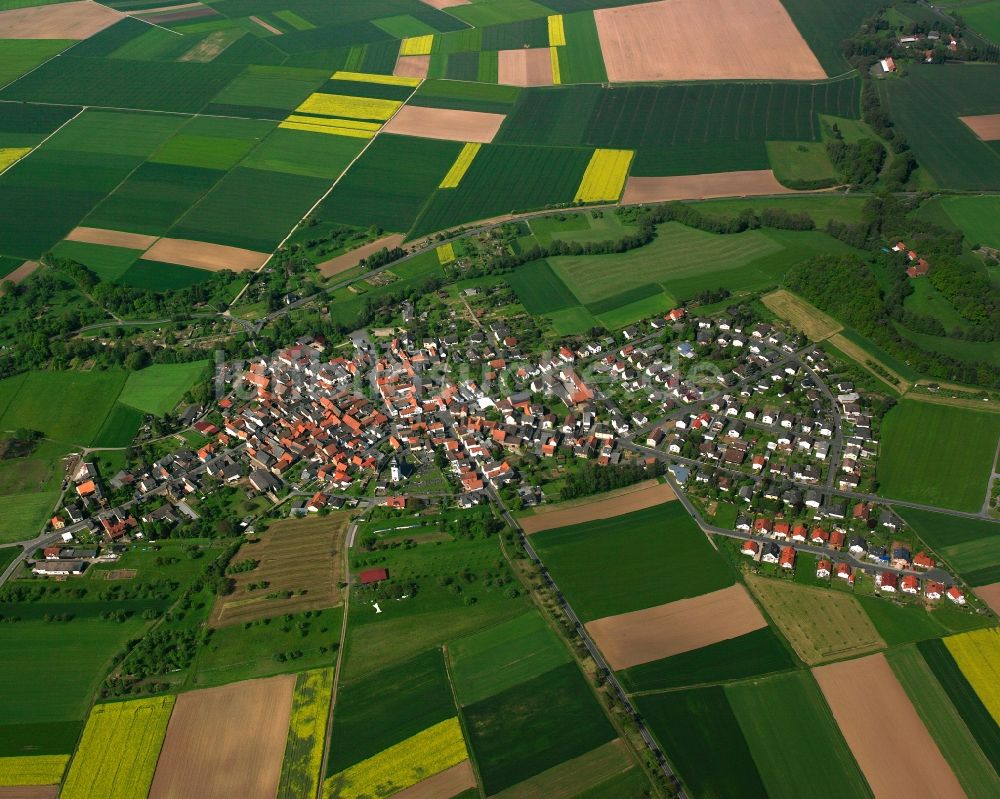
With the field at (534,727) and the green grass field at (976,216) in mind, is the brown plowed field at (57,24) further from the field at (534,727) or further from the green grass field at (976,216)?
the field at (534,727)

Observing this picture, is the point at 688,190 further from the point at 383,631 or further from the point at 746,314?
the point at 383,631

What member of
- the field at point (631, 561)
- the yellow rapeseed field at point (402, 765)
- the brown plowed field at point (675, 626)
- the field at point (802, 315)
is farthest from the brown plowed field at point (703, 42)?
the yellow rapeseed field at point (402, 765)

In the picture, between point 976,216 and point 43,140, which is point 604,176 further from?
point 43,140

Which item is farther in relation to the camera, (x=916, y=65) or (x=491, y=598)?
(x=916, y=65)

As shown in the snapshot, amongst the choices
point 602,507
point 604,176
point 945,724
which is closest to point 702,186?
point 604,176

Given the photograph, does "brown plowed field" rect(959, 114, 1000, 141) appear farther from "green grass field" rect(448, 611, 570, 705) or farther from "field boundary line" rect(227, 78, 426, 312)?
"green grass field" rect(448, 611, 570, 705)

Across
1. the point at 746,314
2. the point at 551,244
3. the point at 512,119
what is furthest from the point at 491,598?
the point at 512,119

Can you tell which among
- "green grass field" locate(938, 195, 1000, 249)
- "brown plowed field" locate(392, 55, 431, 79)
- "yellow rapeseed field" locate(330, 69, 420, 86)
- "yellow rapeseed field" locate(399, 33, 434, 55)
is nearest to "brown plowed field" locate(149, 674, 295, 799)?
"green grass field" locate(938, 195, 1000, 249)
